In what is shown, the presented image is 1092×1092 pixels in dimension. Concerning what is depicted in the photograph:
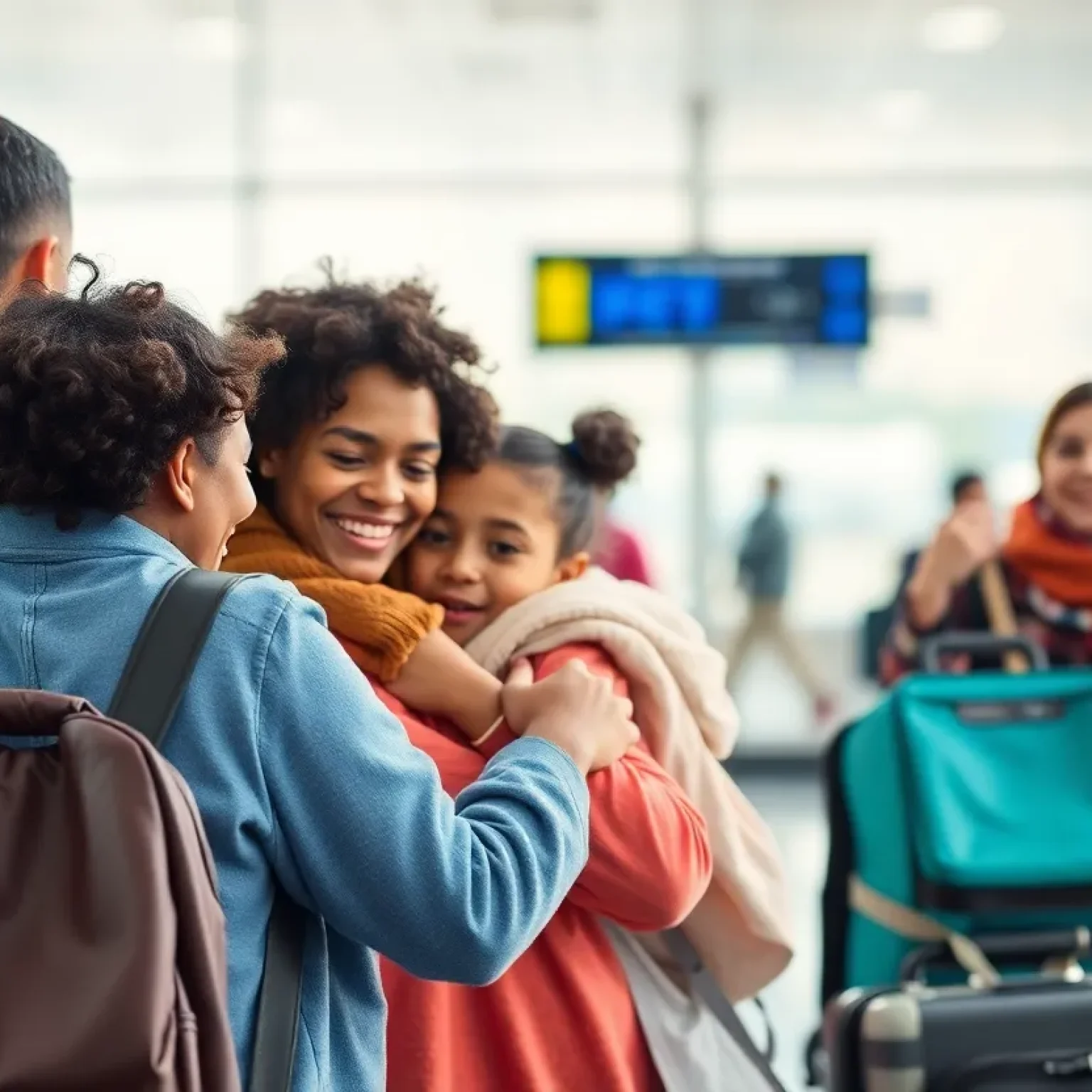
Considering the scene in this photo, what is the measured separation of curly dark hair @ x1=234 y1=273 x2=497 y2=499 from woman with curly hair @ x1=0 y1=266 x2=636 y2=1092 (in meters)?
0.39

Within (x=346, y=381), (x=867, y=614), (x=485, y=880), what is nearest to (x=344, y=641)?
(x=346, y=381)

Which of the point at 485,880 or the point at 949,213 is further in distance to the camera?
the point at 949,213

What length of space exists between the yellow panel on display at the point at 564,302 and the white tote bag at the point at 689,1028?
7055 millimetres

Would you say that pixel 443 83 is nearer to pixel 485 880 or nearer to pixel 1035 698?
pixel 1035 698

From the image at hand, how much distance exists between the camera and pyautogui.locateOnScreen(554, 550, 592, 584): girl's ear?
6.34 ft

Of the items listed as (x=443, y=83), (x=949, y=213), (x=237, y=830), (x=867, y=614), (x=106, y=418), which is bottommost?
(x=867, y=614)

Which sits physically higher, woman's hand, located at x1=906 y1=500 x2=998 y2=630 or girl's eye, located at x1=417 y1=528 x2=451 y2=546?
girl's eye, located at x1=417 y1=528 x2=451 y2=546

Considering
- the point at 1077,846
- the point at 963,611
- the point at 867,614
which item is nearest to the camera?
the point at 1077,846

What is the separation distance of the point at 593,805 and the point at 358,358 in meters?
0.53

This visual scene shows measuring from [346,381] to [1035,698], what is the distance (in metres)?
1.72

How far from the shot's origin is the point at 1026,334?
35.3ft

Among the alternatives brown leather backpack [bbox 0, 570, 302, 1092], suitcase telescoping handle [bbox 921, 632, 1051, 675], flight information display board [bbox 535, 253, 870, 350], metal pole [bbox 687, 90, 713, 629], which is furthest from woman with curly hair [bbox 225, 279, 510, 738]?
metal pole [bbox 687, 90, 713, 629]

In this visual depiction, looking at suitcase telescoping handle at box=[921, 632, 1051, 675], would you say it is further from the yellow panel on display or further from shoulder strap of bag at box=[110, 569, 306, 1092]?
the yellow panel on display

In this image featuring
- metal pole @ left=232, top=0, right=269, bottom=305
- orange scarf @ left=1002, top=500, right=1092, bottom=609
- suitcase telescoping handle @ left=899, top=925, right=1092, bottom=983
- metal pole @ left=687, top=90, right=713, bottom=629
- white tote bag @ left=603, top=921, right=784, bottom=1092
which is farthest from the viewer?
metal pole @ left=687, top=90, right=713, bottom=629
